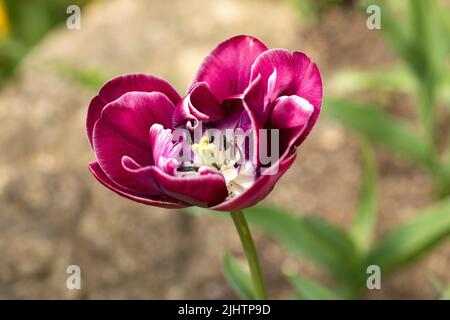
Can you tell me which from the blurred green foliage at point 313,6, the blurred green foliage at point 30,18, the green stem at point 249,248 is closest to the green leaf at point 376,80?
the blurred green foliage at point 313,6

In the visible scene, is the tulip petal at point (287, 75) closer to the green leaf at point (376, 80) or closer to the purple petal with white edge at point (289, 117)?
the purple petal with white edge at point (289, 117)

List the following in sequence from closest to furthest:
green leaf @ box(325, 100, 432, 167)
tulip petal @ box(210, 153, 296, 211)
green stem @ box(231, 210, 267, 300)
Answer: tulip petal @ box(210, 153, 296, 211) < green stem @ box(231, 210, 267, 300) < green leaf @ box(325, 100, 432, 167)

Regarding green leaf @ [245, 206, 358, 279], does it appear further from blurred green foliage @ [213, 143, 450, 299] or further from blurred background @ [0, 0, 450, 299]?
blurred background @ [0, 0, 450, 299]

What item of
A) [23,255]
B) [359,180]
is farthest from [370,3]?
[23,255]

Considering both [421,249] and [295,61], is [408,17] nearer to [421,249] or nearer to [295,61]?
[421,249]

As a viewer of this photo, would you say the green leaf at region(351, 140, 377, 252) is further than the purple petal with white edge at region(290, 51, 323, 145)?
Yes

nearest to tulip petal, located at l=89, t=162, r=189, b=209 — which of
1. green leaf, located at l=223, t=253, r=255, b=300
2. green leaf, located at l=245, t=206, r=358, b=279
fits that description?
green leaf, located at l=223, t=253, r=255, b=300
